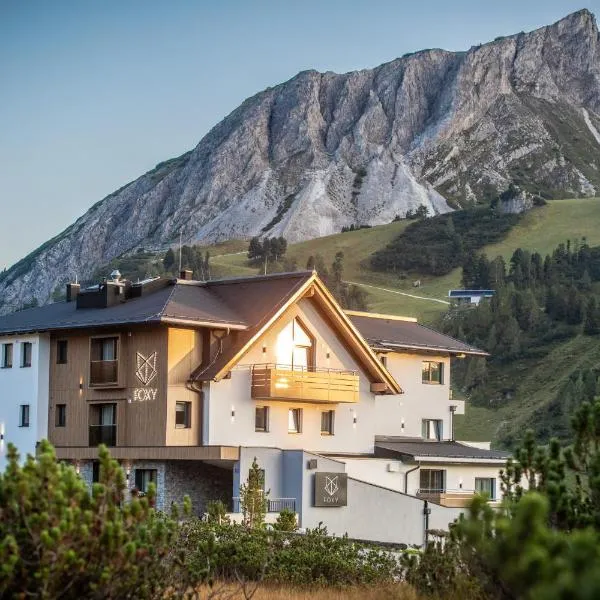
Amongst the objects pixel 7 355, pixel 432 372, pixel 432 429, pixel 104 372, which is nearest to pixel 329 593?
pixel 104 372

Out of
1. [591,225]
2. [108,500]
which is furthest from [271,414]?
[591,225]

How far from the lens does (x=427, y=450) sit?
4891cm

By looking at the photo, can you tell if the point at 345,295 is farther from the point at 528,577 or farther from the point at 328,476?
the point at 528,577

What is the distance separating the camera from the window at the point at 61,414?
45.4 metres

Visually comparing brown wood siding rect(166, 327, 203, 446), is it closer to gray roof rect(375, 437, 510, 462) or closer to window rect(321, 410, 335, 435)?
window rect(321, 410, 335, 435)

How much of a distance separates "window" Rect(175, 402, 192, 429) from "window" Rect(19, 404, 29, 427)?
22.8 ft

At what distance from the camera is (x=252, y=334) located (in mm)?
43250

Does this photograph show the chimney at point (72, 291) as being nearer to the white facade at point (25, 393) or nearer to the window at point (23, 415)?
the white facade at point (25, 393)

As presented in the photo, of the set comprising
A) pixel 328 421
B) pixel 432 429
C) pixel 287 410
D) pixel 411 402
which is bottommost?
pixel 432 429

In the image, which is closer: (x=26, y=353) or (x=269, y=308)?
(x=269, y=308)

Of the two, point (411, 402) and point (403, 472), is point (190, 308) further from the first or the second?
point (411, 402)

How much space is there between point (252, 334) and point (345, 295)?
75928 mm

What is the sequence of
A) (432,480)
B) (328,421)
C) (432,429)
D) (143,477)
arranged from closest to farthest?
(143,477)
(328,421)
(432,480)
(432,429)

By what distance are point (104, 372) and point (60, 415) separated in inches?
110
